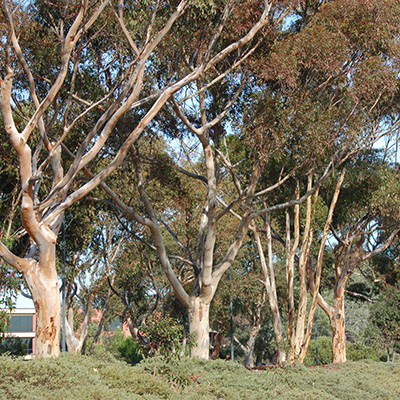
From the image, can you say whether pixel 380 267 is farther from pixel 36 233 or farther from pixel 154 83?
pixel 36 233

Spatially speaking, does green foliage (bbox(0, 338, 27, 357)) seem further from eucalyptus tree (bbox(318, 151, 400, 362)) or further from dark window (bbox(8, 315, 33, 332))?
dark window (bbox(8, 315, 33, 332))

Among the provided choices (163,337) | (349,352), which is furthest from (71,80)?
(349,352)

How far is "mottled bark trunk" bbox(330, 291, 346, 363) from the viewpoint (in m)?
20.9

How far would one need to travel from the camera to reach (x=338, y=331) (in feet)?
69.1

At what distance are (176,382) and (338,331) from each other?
42.3ft

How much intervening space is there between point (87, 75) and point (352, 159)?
30.9 feet

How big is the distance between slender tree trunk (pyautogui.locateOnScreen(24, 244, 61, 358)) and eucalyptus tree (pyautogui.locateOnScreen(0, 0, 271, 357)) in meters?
0.02

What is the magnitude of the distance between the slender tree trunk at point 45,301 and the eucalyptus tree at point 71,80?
17 millimetres

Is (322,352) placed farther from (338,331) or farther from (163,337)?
(163,337)

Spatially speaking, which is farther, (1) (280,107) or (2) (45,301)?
(1) (280,107)

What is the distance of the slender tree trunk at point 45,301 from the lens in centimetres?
991

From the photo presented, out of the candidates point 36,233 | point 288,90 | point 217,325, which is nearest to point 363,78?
point 288,90

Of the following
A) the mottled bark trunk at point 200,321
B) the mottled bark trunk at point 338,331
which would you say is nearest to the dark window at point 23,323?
the mottled bark trunk at point 338,331

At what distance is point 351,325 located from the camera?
52.8 meters
